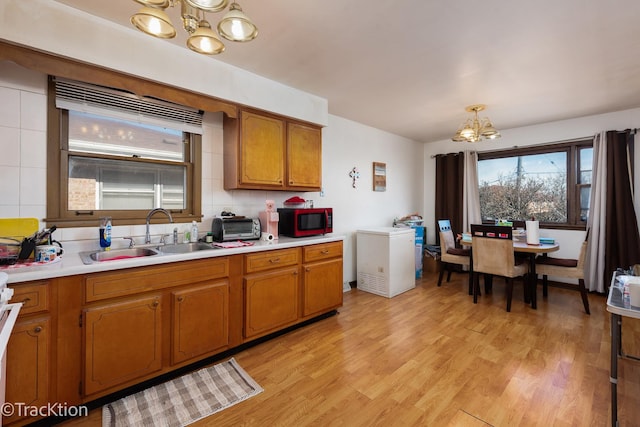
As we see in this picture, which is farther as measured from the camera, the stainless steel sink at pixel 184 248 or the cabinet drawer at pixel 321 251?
the cabinet drawer at pixel 321 251

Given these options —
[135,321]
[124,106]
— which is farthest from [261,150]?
[135,321]

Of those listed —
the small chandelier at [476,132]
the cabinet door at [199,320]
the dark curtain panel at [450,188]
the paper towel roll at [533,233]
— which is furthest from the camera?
the dark curtain panel at [450,188]

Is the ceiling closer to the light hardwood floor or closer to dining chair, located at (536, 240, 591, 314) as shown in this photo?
dining chair, located at (536, 240, 591, 314)

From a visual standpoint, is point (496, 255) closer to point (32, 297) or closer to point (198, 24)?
point (198, 24)

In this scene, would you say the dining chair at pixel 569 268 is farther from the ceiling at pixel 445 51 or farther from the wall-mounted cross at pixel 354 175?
the wall-mounted cross at pixel 354 175

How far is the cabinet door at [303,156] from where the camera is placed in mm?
3086

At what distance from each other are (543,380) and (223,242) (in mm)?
2660

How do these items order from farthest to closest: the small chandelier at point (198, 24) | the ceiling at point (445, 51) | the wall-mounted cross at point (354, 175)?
the wall-mounted cross at point (354, 175)
the ceiling at point (445, 51)
the small chandelier at point (198, 24)

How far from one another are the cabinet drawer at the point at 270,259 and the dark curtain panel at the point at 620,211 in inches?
161

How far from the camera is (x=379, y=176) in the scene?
4742mm

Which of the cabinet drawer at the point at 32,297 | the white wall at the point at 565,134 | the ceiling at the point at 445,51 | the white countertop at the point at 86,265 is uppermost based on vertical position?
the ceiling at the point at 445,51

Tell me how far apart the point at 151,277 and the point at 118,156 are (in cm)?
110

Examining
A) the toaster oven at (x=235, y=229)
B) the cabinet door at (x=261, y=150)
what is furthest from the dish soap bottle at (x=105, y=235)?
the cabinet door at (x=261, y=150)

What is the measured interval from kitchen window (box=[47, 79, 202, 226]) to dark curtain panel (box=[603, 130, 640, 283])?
16.4 ft
